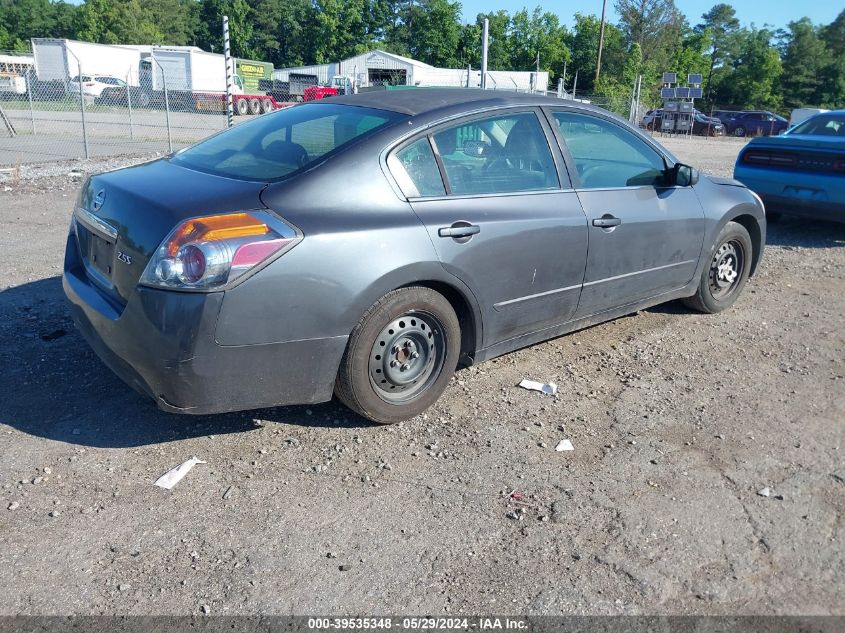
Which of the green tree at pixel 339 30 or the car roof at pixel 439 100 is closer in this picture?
the car roof at pixel 439 100

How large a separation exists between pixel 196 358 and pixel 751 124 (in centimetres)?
4719

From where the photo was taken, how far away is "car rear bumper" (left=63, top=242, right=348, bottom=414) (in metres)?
3.06

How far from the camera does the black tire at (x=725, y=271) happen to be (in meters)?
5.61

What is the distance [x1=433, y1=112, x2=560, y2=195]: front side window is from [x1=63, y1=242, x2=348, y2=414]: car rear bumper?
1166 mm

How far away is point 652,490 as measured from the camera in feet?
11.1

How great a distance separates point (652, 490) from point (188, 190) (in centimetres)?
258

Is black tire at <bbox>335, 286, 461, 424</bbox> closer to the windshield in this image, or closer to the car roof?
the car roof

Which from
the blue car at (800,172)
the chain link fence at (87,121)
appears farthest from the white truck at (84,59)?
the blue car at (800,172)

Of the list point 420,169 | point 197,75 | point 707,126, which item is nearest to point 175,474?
point 420,169

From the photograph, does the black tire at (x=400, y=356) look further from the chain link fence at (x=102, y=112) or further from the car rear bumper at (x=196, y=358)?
the chain link fence at (x=102, y=112)

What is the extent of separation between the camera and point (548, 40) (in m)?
70.6

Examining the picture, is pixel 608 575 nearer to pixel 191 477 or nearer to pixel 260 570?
pixel 260 570

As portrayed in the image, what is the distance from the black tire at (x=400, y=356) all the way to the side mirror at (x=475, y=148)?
84 cm

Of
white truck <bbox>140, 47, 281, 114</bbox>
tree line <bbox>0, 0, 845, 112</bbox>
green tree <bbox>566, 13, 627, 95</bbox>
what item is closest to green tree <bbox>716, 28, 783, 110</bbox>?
tree line <bbox>0, 0, 845, 112</bbox>
